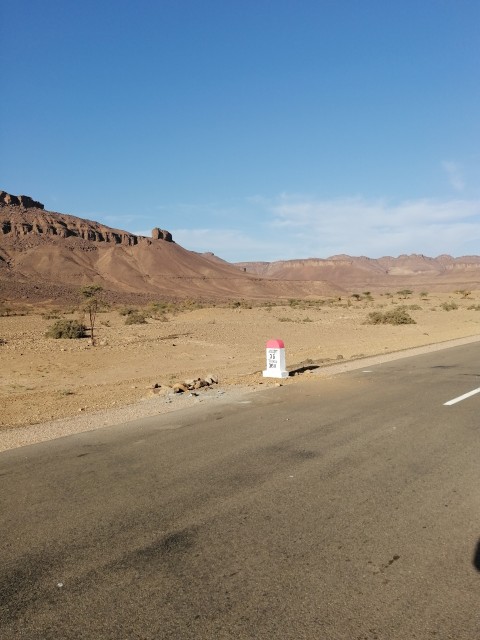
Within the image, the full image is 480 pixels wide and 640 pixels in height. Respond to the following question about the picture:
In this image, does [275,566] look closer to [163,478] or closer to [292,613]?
[292,613]

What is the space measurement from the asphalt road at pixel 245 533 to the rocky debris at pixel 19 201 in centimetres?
16354

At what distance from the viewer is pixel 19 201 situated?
15725cm

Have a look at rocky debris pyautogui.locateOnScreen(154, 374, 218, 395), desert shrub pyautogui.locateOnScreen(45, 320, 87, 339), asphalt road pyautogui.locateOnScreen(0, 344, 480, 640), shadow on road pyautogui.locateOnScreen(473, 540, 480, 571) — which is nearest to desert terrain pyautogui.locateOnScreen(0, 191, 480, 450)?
rocky debris pyautogui.locateOnScreen(154, 374, 218, 395)

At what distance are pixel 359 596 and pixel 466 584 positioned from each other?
795mm

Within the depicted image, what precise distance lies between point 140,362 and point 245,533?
17.6 meters

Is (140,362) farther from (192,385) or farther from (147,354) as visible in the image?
(192,385)

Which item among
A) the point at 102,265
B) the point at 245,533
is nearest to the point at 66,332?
the point at 245,533

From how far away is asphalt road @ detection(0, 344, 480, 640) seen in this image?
332 cm

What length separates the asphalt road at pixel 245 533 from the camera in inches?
131

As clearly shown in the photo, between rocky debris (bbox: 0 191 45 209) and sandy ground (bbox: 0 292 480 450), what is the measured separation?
408 feet

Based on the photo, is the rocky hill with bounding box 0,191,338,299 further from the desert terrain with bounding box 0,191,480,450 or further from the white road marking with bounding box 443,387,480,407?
the white road marking with bounding box 443,387,480,407

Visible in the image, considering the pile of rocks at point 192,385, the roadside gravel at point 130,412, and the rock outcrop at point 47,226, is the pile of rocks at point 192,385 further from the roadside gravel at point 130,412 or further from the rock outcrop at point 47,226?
the rock outcrop at point 47,226

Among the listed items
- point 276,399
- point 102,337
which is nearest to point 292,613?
point 276,399

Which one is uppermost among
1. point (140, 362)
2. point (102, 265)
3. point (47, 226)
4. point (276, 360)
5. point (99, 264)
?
point (47, 226)
